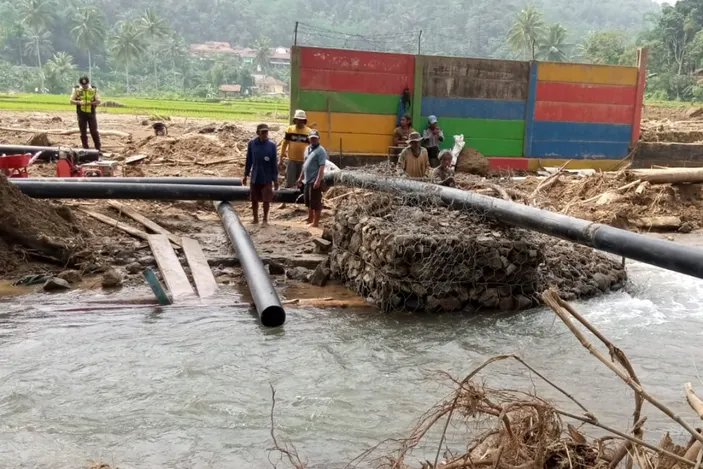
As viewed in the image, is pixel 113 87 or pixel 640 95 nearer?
pixel 640 95

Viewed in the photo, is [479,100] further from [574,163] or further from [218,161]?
[218,161]

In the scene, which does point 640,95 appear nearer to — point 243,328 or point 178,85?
point 243,328

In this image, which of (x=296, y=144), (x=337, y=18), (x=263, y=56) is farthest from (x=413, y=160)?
(x=337, y=18)

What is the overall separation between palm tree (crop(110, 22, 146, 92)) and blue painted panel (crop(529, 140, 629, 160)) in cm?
8528

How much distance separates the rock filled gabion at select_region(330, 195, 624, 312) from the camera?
827 centimetres

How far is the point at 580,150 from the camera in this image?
17.7 meters

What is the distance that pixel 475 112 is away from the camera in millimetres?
16719

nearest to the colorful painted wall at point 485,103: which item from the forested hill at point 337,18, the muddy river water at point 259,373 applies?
the muddy river water at point 259,373

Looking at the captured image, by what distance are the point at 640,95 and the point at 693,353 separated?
11777 millimetres

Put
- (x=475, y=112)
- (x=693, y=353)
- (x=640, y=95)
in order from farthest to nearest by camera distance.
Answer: (x=640, y=95) → (x=475, y=112) → (x=693, y=353)

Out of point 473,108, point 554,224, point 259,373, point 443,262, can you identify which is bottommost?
point 259,373

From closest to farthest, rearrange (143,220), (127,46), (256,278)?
(256,278) → (143,220) → (127,46)

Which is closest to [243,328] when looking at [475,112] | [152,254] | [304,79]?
[152,254]

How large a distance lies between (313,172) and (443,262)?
3.93 m
